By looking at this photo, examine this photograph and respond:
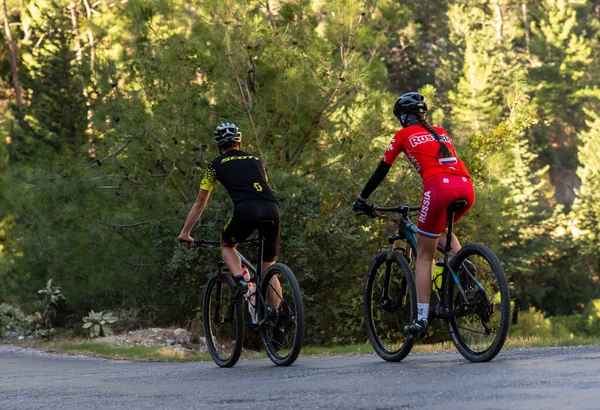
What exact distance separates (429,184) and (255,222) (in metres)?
1.65

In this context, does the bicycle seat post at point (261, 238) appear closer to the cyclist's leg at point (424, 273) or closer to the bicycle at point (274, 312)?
the bicycle at point (274, 312)

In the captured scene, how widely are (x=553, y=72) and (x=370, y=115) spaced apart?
44.9m

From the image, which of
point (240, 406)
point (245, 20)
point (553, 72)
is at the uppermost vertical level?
point (553, 72)

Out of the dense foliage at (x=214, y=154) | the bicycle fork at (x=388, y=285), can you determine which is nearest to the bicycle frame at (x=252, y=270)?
the bicycle fork at (x=388, y=285)

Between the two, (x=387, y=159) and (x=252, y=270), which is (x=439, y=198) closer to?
(x=387, y=159)

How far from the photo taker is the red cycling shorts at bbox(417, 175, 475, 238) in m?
7.99

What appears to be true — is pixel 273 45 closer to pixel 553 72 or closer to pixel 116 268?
pixel 116 268

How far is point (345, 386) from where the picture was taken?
22.0ft

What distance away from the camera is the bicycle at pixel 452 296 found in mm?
7684

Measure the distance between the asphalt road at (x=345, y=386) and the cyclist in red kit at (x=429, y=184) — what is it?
61cm

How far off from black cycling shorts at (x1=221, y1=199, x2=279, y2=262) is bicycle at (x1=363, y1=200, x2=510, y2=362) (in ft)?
2.70

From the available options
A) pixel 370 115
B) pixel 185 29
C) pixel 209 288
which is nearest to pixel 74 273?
pixel 185 29

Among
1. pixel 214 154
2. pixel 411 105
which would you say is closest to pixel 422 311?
pixel 411 105

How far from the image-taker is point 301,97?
63.2 ft
